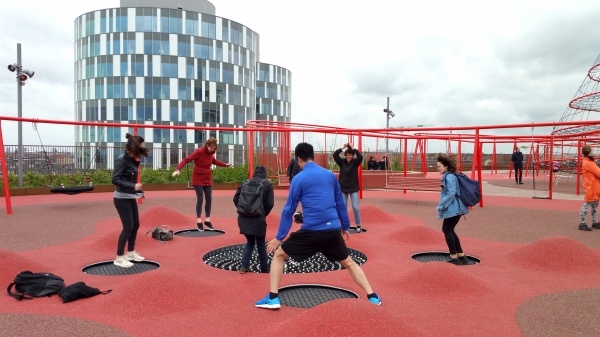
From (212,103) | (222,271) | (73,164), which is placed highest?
(212,103)

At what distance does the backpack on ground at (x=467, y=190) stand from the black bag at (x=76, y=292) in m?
4.56

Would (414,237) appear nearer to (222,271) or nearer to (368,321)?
(222,271)

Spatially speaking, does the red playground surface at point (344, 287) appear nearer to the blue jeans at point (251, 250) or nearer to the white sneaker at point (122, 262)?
the blue jeans at point (251, 250)

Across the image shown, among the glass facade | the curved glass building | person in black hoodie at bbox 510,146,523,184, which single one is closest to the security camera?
person in black hoodie at bbox 510,146,523,184

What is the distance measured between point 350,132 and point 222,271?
28.8ft

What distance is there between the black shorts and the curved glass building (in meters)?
41.4

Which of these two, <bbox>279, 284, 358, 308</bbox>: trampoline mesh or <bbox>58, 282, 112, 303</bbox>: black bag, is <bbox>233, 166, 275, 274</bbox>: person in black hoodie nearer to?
<bbox>279, 284, 358, 308</bbox>: trampoline mesh

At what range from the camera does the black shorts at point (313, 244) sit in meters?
3.89

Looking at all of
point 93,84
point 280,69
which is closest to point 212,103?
point 93,84

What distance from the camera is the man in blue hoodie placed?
3891 millimetres

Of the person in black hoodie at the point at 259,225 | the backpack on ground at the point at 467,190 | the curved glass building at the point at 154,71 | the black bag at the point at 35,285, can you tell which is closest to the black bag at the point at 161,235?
the person in black hoodie at the point at 259,225

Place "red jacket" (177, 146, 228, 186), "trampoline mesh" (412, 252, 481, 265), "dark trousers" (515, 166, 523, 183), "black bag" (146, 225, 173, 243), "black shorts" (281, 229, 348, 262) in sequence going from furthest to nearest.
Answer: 1. "dark trousers" (515, 166, 523, 183)
2. "red jacket" (177, 146, 228, 186)
3. "black bag" (146, 225, 173, 243)
4. "trampoline mesh" (412, 252, 481, 265)
5. "black shorts" (281, 229, 348, 262)

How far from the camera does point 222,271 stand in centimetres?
548

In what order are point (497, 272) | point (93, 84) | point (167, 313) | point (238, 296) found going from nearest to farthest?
point (167, 313) → point (238, 296) → point (497, 272) → point (93, 84)
